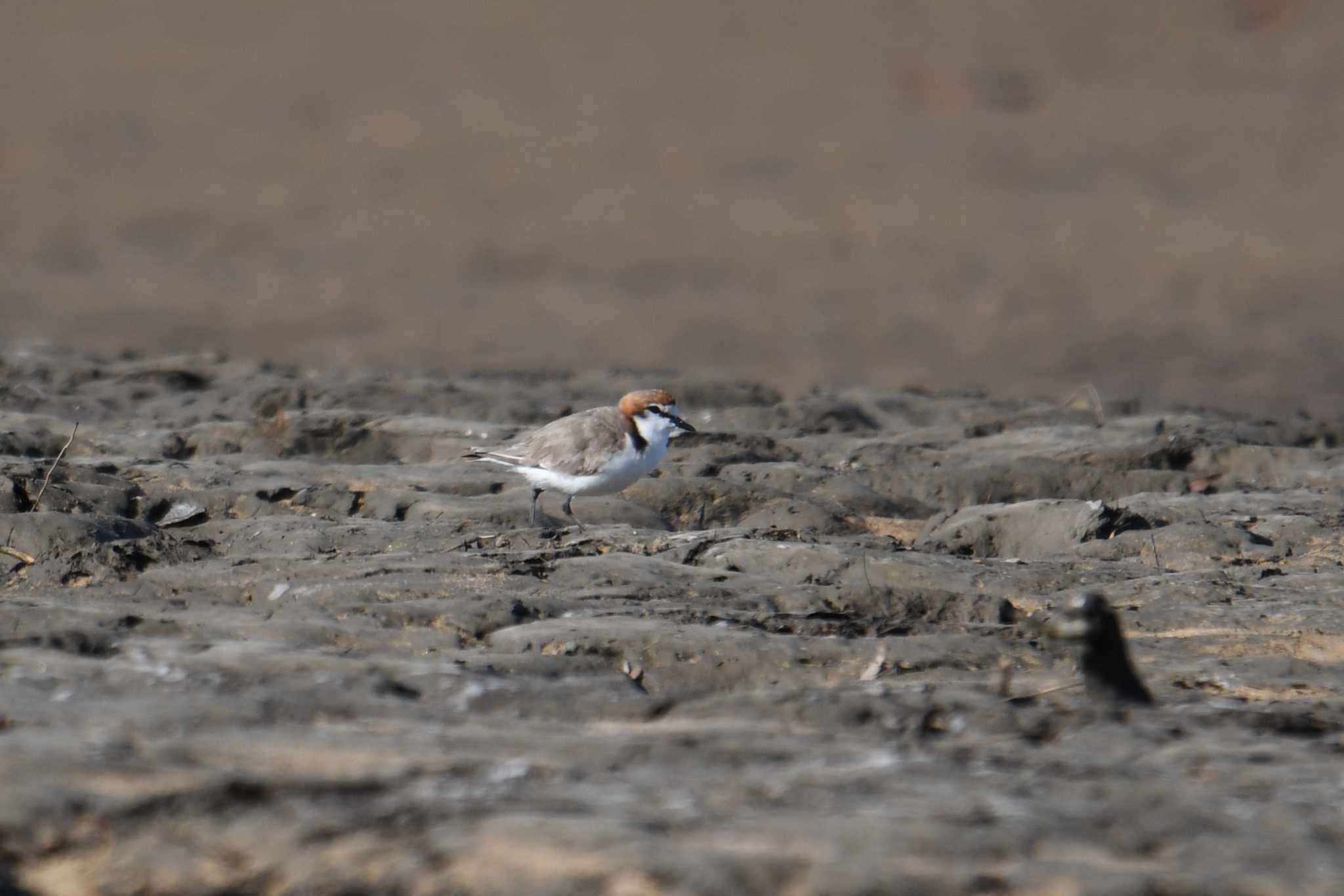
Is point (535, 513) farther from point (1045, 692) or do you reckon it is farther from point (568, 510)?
point (1045, 692)

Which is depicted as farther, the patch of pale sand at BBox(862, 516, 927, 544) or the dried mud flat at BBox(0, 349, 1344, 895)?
the patch of pale sand at BBox(862, 516, 927, 544)

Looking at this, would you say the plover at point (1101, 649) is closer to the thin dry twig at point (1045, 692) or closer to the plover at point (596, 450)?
the thin dry twig at point (1045, 692)

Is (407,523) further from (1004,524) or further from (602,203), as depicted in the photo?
(602,203)

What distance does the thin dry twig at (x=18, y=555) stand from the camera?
272 inches

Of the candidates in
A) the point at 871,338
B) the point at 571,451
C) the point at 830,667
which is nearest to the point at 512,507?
the point at 571,451

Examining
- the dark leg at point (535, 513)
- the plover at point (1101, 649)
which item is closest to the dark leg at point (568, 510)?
the dark leg at point (535, 513)

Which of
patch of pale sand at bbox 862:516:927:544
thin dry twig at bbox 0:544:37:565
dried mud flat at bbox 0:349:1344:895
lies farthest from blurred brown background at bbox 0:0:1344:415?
thin dry twig at bbox 0:544:37:565

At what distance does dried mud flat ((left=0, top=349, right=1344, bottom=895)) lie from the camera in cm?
411

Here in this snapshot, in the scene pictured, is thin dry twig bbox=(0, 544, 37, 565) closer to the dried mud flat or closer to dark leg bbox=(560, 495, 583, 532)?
the dried mud flat

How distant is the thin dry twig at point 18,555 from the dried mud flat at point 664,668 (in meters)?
0.03

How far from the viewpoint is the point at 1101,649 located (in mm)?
5109

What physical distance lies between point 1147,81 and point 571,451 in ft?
63.3

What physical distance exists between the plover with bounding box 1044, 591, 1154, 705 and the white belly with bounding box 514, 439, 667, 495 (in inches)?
140

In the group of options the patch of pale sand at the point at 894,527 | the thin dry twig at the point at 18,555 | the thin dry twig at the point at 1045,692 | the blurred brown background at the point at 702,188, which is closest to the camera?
the thin dry twig at the point at 1045,692
